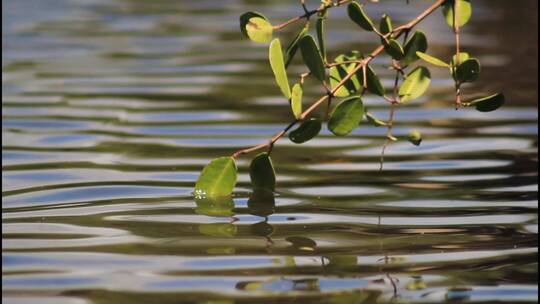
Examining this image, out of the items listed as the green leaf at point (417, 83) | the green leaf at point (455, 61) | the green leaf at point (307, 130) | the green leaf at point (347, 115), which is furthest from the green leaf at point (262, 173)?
the green leaf at point (455, 61)

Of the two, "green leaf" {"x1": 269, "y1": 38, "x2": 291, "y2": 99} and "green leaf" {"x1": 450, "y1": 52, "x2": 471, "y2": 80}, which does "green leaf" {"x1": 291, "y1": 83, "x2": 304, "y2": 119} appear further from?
"green leaf" {"x1": 450, "y1": 52, "x2": 471, "y2": 80}

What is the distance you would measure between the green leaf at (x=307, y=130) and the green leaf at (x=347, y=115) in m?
0.04

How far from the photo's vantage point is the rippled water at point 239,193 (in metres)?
2.24

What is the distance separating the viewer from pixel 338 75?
2730 millimetres

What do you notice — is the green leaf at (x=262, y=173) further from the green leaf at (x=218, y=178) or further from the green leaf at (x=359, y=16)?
the green leaf at (x=359, y=16)

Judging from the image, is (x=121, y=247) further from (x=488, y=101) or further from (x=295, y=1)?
(x=295, y=1)

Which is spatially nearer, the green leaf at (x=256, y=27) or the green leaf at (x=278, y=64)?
the green leaf at (x=278, y=64)

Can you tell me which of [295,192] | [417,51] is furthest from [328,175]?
[417,51]

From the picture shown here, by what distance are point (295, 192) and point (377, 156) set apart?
512 mm

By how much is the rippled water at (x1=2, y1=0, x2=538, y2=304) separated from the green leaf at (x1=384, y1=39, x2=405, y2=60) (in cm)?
39

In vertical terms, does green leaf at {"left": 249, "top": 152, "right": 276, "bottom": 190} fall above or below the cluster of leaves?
below

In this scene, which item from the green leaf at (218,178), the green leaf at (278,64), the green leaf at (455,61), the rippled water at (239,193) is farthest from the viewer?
the green leaf at (218,178)

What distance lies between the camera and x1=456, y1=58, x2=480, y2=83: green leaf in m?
2.57

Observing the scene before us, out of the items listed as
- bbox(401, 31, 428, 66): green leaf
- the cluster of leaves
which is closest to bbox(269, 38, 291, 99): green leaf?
the cluster of leaves
